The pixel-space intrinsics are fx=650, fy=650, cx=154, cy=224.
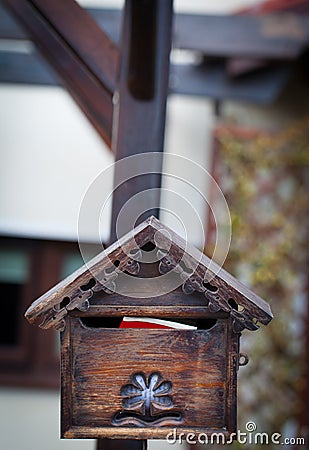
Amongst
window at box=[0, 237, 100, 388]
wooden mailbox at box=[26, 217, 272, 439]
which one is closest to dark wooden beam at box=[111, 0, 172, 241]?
wooden mailbox at box=[26, 217, 272, 439]

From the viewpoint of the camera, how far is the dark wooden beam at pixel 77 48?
1726 millimetres

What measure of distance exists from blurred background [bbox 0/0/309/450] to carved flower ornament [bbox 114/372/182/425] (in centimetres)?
195

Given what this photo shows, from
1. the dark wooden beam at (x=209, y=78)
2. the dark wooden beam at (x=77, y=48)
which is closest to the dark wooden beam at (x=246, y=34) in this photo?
the dark wooden beam at (x=209, y=78)

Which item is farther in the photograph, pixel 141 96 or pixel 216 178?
pixel 216 178

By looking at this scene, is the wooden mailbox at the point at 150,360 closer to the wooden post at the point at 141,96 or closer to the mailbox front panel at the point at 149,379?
the mailbox front panel at the point at 149,379

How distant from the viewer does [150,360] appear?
125 centimetres

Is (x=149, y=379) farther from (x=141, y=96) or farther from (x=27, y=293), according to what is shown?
(x=27, y=293)

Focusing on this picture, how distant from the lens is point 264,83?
3322 mm

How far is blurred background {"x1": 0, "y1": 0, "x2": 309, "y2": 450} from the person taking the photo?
3238 millimetres

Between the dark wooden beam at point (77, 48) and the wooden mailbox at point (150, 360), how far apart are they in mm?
710

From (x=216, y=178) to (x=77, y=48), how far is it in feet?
5.94

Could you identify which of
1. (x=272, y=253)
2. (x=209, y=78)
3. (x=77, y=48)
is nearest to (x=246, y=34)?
(x=209, y=78)

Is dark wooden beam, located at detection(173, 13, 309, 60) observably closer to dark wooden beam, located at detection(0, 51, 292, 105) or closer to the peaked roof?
dark wooden beam, located at detection(0, 51, 292, 105)

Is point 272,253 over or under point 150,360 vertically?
over
